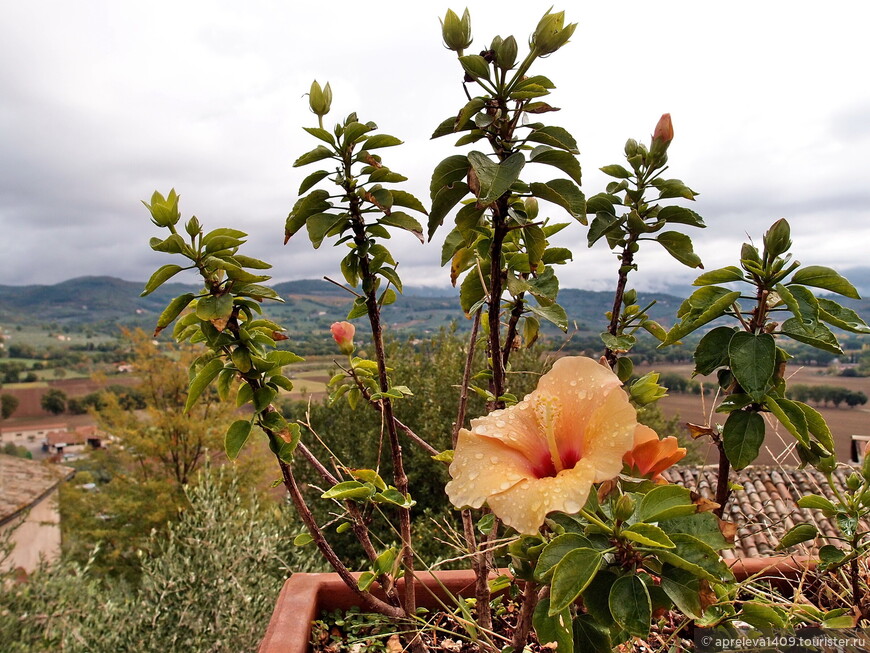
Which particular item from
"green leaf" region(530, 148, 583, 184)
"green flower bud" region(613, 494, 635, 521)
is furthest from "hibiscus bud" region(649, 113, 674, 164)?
"green flower bud" region(613, 494, 635, 521)

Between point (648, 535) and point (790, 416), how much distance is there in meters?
0.51

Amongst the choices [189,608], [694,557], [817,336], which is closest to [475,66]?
[817,336]

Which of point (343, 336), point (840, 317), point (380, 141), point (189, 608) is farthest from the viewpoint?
point (189, 608)

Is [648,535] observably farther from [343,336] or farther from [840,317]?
[343,336]

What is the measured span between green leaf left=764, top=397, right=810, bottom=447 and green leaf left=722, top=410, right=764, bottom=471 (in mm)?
44

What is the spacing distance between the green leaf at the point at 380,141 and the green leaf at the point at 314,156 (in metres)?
Result: 0.10

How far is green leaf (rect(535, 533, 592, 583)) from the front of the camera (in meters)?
0.78

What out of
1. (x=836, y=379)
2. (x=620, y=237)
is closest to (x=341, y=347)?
(x=620, y=237)

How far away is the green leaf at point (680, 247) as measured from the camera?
1.41m

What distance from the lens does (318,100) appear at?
140cm

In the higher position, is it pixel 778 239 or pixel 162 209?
pixel 162 209

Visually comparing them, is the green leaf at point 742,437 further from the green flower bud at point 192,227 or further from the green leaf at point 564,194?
the green flower bud at point 192,227

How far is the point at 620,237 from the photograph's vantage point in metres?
1.45

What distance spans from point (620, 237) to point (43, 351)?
3839 inches
